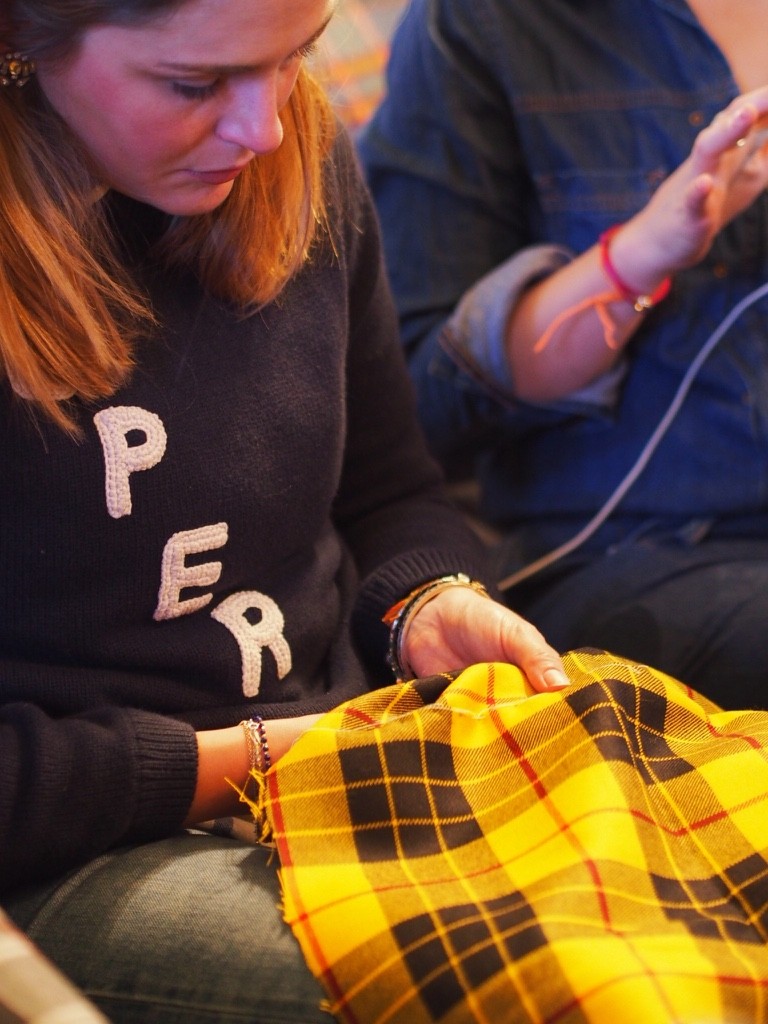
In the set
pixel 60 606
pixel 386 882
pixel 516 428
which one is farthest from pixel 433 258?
pixel 386 882

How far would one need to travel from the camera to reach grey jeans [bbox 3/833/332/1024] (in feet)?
2.26

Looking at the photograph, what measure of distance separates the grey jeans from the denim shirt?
0.64 metres

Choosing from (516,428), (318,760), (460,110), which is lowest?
(516,428)

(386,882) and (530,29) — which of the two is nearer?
(386,882)

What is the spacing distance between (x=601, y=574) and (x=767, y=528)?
18 centimetres

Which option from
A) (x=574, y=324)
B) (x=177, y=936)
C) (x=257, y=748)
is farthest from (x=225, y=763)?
(x=574, y=324)

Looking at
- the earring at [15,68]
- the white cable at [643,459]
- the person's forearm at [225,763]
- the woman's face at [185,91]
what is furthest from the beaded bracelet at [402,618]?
the earring at [15,68]

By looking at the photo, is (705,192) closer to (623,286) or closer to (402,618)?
(623,286)

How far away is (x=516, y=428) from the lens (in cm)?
132

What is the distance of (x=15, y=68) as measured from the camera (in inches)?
29.2

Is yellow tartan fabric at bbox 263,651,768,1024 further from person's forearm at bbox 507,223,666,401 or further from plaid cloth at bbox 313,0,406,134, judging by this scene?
plaid cloth at bbox 313,0,406,134

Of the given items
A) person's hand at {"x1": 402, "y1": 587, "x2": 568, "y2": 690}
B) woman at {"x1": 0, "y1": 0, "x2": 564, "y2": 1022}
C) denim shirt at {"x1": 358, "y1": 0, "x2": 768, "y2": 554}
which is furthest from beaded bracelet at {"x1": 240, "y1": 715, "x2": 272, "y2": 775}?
denim shirt at {"x1": 358, "y1": 0, "x2": 768, "y2": 554}

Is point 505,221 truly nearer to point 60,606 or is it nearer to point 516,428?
point 516,428

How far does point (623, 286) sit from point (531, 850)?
614 mm
